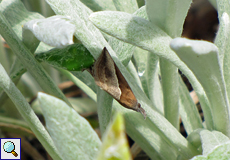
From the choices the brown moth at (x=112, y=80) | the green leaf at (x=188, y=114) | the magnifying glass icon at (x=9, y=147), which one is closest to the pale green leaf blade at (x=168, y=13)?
the brown moth at (x=112, y=80)

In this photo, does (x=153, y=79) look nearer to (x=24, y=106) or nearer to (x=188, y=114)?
(x=188, y=114)

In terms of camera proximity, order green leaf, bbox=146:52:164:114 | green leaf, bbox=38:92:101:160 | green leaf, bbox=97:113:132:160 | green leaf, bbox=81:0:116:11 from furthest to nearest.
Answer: green leaf, bbox=81:0:116:11 < green leaf, bbox=146:52:164:114 < green leaf, bbox=38:92:101:160 < green leaf, bbox=97:113:132:160

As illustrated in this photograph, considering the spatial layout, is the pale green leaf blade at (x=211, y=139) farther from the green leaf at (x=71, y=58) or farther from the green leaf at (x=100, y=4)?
the green leaf at (x=100, y=4)

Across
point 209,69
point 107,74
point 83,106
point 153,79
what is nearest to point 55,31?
point 107,74

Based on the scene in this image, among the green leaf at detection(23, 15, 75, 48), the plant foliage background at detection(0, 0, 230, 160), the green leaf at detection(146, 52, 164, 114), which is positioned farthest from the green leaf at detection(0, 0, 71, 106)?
the green leaf at detection(146, 52, 164, 114)

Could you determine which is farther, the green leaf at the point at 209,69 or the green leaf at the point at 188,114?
the green leaf at the point at 188,114

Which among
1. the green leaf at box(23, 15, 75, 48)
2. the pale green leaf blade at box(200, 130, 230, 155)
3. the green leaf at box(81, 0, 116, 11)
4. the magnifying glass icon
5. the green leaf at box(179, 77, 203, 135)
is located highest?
the green leaf at box(23, 15, 75, 48)

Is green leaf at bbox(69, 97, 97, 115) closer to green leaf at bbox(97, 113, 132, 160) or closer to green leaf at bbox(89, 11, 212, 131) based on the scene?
green leaf at bbox(89, 11, 212, 131)
